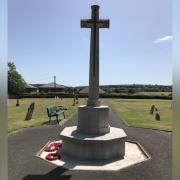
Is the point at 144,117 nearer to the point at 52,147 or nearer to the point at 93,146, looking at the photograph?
the point at 52,147

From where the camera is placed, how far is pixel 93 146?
28.0ft

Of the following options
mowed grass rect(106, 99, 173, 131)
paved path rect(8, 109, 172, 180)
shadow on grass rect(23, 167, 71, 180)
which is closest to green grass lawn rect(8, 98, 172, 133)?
mowed grass rect(106, 99, 173, 131)

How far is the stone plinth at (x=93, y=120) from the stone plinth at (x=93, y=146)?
22cm

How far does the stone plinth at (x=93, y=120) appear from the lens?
9.12 meters

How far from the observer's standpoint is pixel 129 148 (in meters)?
10.1

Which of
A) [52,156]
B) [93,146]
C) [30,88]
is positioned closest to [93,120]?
[93,146]

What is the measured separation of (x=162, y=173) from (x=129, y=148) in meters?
2.95

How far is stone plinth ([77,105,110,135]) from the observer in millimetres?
9117

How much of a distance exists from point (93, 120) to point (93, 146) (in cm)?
99

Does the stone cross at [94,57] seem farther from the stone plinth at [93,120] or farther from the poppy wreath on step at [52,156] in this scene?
the poppy wreath on step at [52,156]

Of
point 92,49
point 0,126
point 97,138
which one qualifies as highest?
point 92,49

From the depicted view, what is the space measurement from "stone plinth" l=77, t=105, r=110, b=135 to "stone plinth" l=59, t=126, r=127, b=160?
0.22 meters

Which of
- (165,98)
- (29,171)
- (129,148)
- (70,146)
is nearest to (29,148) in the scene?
(70,146)

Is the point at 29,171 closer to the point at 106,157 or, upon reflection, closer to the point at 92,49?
the point at 106,157
